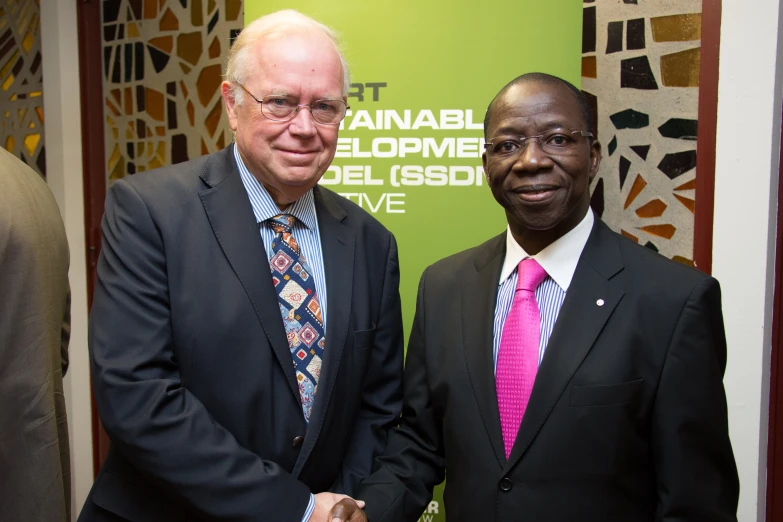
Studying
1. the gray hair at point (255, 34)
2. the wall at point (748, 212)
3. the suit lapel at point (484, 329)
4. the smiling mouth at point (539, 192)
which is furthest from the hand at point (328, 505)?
the wall at point (748, 212)

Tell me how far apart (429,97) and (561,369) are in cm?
122

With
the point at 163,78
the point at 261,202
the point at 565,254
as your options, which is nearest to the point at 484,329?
the point at 565,254

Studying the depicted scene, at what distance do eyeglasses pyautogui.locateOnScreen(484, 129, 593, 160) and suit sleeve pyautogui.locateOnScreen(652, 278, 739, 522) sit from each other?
0.40 m

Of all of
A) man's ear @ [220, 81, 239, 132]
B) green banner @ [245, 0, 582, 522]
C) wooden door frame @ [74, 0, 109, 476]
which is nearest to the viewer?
man's ear @ [220, 81, 239, 132]

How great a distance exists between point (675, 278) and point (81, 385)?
329cm

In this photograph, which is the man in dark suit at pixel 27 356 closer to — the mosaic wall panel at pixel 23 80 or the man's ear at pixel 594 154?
the man's ear at pixel 594 154

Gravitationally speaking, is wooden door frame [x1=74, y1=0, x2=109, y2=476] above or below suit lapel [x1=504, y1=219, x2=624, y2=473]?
above

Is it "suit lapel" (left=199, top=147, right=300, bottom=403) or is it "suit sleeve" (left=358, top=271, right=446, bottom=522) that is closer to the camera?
"suit lapel" (left=199, top=147, right=300, bottom=403)

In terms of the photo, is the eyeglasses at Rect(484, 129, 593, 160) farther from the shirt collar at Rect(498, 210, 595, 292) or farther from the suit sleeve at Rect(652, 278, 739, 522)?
the suit sleeve at Rect(652, 278, 739, 522)

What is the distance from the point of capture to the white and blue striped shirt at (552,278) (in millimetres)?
1545

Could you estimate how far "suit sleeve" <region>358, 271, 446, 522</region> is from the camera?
5.39 ft

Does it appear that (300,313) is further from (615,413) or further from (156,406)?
(615,413)

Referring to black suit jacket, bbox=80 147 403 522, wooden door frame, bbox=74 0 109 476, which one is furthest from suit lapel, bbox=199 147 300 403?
wooden door frame, bbox=74 0 109 476

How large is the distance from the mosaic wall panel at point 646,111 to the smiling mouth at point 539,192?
1.28m
